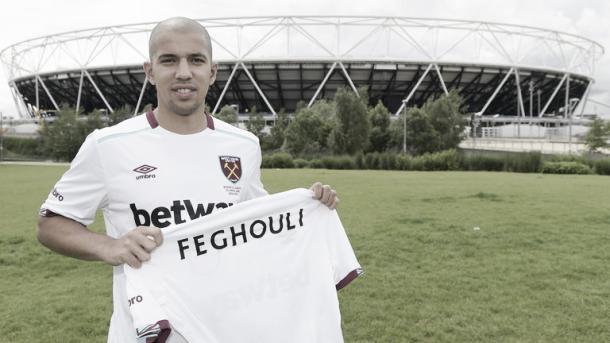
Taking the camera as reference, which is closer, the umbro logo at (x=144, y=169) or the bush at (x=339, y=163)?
the umbro logo at (x=144, y=169)

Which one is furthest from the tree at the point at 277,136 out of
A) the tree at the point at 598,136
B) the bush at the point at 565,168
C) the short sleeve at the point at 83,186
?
the short sleeve at the point at 83,186

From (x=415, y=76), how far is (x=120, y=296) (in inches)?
2099

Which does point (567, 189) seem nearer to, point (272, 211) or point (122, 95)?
point (272, 211)

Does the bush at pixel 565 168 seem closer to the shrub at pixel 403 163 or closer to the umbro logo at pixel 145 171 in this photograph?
the shrub at pixel 403 163

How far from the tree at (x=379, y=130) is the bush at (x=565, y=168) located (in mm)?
13854

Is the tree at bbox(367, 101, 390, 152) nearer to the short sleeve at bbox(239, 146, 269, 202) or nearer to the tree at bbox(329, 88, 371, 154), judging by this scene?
the tree at bbox(329, 88, 371, 154)

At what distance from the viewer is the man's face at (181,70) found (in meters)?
1.73

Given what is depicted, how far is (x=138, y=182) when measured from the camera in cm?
176

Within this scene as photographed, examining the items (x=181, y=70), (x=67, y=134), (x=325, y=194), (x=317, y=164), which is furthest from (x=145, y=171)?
(x=67, y=134)

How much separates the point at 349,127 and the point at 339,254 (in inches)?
1176

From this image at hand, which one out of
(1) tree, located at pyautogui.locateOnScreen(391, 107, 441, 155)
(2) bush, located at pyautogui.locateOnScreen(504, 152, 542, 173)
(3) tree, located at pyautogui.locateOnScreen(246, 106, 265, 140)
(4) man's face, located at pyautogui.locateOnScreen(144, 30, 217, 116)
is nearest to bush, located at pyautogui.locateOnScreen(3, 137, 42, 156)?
(3) tree, located at pyautogui.locateOnScreen(246, 106, 265, 140)

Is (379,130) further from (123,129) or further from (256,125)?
(123,129)

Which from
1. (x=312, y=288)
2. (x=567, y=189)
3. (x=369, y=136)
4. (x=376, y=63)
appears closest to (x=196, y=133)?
(x=312, y=288)

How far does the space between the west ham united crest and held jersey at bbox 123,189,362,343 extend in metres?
0.12
